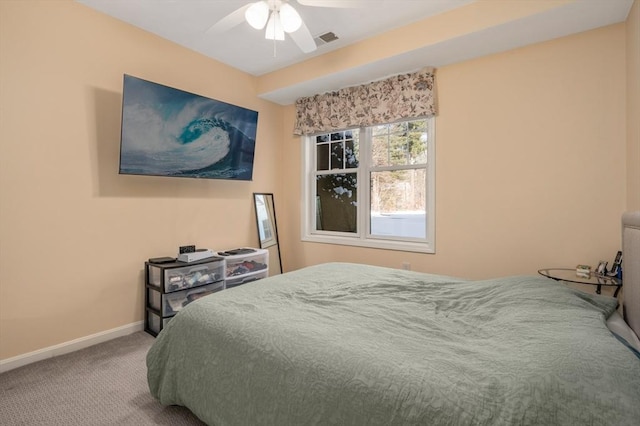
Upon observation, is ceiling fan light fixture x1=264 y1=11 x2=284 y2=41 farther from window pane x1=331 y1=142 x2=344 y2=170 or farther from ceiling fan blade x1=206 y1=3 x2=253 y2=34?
window pane x1=331 y1=142 x2=344 y2=170

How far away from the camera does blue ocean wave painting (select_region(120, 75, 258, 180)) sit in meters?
2.56

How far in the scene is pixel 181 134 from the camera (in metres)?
2.89

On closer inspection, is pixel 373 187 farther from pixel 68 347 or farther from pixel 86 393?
pixel 68 347

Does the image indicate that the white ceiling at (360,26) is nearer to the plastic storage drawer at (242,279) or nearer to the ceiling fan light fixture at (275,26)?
the ceiling fan light fixture at (275,26)

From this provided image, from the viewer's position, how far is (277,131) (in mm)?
4230

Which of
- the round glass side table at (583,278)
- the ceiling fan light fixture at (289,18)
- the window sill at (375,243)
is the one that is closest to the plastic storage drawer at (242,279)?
the window sill at (375,243)

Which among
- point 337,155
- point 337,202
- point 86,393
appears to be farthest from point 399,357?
point 337,155

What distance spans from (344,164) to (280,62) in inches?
54.1

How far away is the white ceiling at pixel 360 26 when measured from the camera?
226 centimetres

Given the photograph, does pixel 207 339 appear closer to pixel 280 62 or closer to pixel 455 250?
pixel 455 250

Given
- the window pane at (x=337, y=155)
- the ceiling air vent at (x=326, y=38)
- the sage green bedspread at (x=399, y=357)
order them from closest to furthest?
the sage green bedspread at (x=399, y=357)
the ceiling air vent at (x=326, y=38)
the window pane at (x=337, y=155)

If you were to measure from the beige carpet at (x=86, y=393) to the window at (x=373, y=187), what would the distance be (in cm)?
239

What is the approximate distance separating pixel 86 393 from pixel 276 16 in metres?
2.66

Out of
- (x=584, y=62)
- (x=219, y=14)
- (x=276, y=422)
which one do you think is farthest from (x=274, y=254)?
(x=584, y=62)
